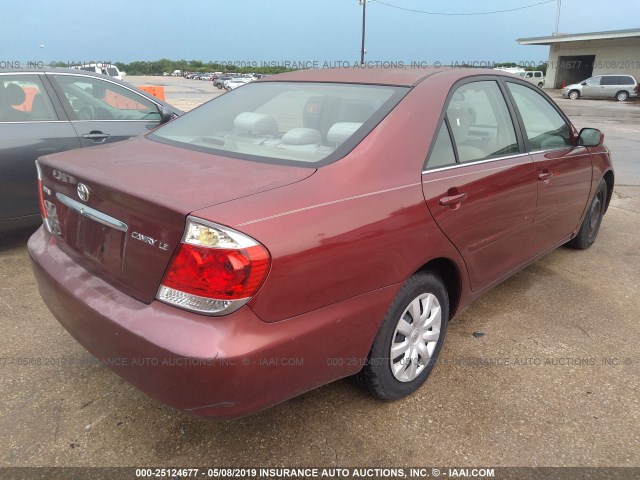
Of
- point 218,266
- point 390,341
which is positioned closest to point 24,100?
point 218,266

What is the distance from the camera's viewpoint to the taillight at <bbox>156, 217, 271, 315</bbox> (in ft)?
5.35

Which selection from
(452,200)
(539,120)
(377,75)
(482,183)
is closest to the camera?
(452,200)

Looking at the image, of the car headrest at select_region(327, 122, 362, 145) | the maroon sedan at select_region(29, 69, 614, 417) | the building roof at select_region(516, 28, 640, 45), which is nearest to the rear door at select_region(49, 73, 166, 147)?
the maroon sedan at select_region(29, 69, 614, 417)

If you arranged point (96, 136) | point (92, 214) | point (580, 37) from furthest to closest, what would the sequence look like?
point (580, 37) < point (96, 136) < point (92, 214)

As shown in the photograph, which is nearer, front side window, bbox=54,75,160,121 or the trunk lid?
the trunk lid

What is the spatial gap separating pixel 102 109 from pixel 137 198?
10.9ft

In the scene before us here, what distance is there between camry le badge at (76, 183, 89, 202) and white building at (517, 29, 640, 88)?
39.5 meters

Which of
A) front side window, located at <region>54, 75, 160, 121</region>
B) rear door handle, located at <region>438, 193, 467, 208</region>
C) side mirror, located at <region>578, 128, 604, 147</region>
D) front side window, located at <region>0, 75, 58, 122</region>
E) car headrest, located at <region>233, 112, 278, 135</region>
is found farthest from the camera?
front side window, located at <region>54, 75, 160, 121</region>

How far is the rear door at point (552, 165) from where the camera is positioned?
10.4 ft

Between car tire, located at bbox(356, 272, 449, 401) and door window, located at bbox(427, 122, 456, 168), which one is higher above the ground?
door window, located at bbox(427, 122, 456, 168)

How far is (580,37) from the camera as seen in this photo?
36969 millimetres

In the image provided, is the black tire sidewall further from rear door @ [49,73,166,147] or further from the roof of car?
rear door @ [49,73,166,147]

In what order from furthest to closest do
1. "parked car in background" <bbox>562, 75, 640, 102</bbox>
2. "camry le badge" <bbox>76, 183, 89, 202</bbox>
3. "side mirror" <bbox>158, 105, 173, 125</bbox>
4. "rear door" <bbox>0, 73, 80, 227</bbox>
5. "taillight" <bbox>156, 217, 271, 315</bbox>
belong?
"parked car in background" <bbox>562, 75, 640, 102</bbox> → "side mirror" <bbox>158, 105, 173, 125</bbox> → "rear door" <bbox>0, 73, 80, 227</bbox> → "camry le badge" <bbox>76, 183, 89, 202</bbox> → "taillight" <bbox>156, 217, 271, 315</bbox>

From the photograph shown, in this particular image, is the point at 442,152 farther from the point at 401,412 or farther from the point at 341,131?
the point at 401,412
